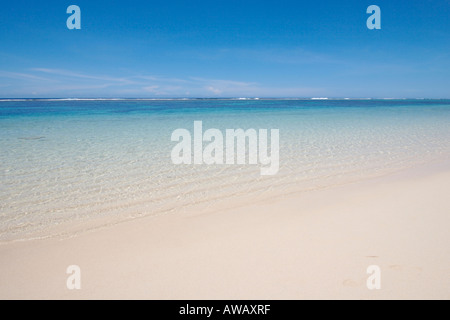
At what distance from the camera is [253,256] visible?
8.57ft

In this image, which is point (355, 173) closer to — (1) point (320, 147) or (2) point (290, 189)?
(2) point (290, 189)

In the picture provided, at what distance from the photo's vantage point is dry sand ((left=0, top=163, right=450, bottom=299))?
7.13ft

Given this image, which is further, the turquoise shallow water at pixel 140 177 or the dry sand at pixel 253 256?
the turquoise shallow water at pixel 140 177

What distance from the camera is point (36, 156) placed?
6984 mm

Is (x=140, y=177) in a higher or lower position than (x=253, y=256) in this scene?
higher

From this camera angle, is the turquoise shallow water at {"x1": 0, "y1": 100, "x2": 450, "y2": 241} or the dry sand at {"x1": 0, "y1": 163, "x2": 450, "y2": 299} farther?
the turquoise shallow water at {"x1": 0, "y1": 100, "x2": 450, "y2": 241}

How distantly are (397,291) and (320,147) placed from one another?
6.71 m

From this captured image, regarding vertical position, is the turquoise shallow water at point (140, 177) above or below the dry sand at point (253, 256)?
above

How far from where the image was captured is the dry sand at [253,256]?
2.17 meters

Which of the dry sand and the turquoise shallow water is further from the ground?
the turquoise shallow water

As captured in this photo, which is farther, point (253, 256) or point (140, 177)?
point (140, 177)
